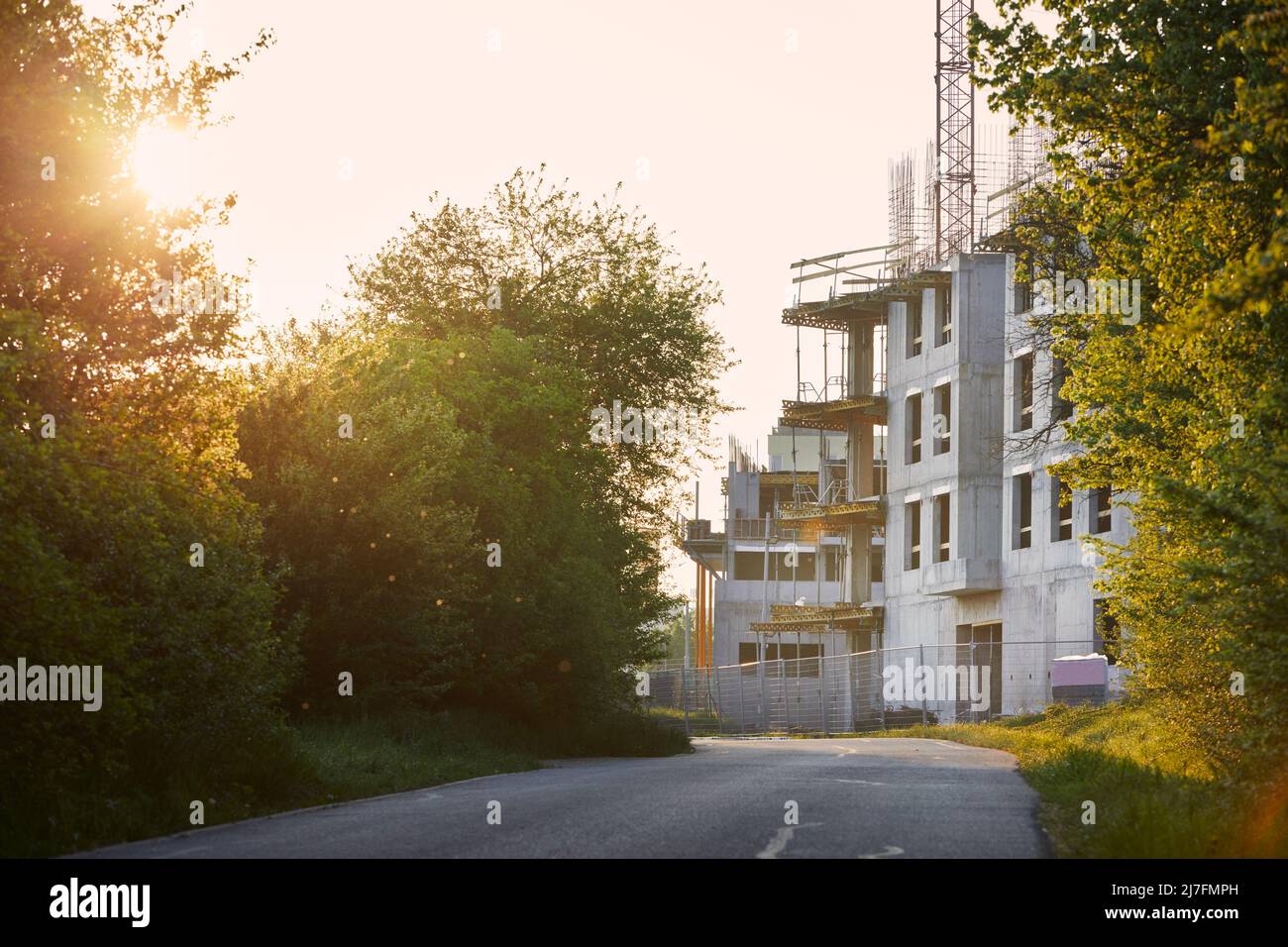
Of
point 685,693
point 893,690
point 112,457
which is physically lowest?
point 685,693

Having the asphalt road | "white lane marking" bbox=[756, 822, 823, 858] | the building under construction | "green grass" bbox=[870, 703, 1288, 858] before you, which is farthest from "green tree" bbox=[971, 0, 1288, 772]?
the building under construction

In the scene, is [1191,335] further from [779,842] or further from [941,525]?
[941,525]

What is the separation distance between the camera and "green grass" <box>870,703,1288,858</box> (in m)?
11.1

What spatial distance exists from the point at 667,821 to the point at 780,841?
1.76 metres

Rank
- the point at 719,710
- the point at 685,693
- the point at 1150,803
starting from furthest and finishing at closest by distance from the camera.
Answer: the point at 685,693 < the point at 719,710 < the point at 1150,803

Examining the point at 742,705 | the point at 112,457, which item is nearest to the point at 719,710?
the point at 742,705

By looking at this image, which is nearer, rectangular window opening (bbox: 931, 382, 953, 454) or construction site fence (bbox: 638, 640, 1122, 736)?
construction site fence (bbox: 638, 640, 1122, 736)

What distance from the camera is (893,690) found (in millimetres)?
51656

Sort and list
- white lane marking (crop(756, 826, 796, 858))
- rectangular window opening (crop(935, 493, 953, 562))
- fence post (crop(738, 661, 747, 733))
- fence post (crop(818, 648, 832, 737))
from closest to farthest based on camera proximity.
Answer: white lane marking (crop(756, 826, 796, 858)) → fence post (crop(818, 648, 832, 737)) → fence post (crop(738, 661, 747, 733)) → rectangular window opening (crop(935, 493, 953, 562))

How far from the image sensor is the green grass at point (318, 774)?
44.2ft

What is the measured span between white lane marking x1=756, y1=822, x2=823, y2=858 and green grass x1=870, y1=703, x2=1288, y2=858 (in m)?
2.01

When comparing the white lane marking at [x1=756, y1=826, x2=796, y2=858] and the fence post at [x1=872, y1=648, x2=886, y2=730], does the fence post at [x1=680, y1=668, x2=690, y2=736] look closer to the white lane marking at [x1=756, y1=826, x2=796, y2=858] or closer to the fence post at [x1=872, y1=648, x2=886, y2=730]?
the fence post at [x1=872, y1=648, x2=886, y2=730]
